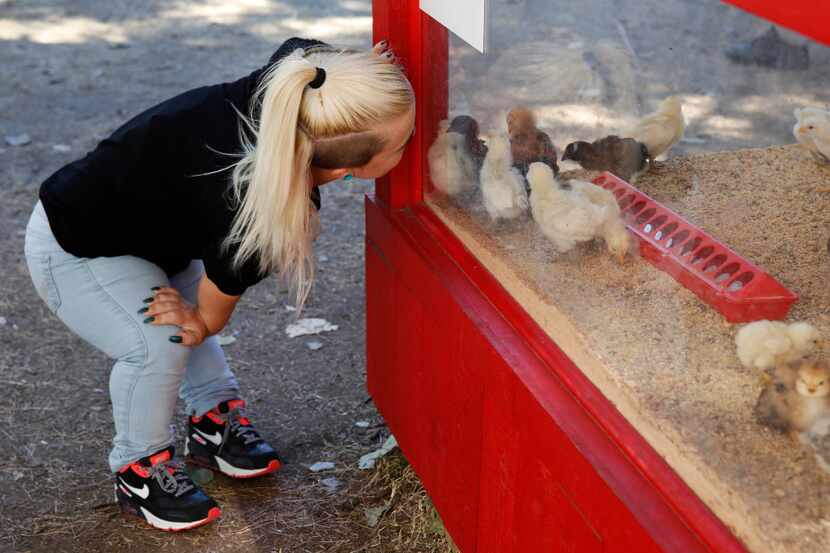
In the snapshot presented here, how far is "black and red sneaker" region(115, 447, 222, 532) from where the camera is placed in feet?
8.55

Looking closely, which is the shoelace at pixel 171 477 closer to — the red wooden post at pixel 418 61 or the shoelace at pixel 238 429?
the shoelace at pixel 238 429

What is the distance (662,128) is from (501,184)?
1.68 ft

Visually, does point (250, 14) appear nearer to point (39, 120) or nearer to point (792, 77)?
point (39, 120)

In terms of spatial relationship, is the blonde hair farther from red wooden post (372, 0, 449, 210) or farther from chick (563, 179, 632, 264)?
chick (563, 179, 632, 264)

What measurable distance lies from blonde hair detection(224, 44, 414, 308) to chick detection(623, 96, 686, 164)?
1.95ft

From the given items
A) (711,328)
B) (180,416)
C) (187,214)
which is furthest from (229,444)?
(711,328)

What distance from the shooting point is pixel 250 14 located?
6.71 meters

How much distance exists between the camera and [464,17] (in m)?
1.90

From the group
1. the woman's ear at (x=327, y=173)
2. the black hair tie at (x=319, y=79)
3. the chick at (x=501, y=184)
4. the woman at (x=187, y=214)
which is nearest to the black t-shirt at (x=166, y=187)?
the woman at (x=187, y=214)

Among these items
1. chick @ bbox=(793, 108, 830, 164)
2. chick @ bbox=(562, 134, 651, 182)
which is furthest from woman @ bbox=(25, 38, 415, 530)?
chick @ bbox=(793, 108, 830, 164)

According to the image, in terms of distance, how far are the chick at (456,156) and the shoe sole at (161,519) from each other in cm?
110

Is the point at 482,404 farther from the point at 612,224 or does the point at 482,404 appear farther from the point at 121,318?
the point at 121,318

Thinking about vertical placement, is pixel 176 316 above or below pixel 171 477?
above

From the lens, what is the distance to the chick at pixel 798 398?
52.3 inches
